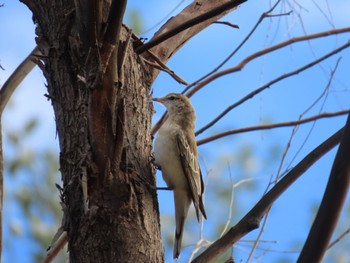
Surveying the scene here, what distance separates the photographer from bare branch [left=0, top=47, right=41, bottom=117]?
14.5 feet

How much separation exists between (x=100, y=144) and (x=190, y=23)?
903 millimetres

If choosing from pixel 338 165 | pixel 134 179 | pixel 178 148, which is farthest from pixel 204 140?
pixel 338 165

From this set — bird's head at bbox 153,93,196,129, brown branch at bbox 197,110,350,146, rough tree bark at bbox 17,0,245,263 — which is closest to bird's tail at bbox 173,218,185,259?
brown branch at bbox 197,110,350,146

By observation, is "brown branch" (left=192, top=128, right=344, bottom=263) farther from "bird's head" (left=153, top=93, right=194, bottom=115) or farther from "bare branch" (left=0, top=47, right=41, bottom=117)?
"bird's head" (left=153, top=93, right=194, bottom=115)

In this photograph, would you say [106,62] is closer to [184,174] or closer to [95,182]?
[95,182]

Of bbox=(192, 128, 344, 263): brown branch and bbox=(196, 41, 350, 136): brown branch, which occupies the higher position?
bbox=(196, 41, 350, 136): brown branch

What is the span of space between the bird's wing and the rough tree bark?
3.71ft

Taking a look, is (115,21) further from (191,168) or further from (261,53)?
(261,53)

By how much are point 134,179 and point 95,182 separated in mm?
218

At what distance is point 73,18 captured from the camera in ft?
11.4

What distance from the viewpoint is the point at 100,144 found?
3.19 meters

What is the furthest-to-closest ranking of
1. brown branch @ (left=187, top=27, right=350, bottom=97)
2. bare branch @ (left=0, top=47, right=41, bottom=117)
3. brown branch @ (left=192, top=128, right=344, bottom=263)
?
brown branch @ (left=187, top=27, right=350, bottom=97)
bare branch @ (left=0, top=47, right=41, bottom=117)
brown branch @ (left=192, top=128, right=344, bottom=263)

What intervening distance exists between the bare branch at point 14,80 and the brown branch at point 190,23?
1.01 meters

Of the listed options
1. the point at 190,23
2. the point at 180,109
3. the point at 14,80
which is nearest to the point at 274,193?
the point at 190,23
